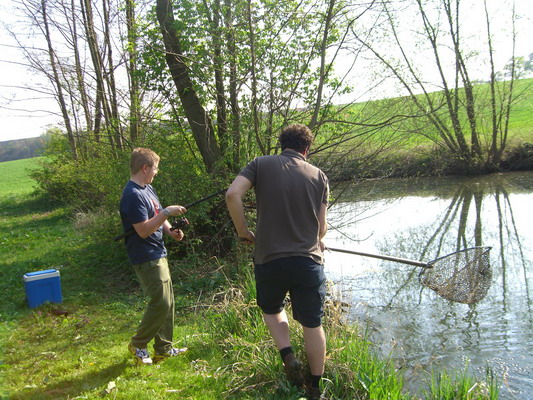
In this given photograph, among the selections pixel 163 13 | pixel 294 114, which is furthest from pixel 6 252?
pixel 294 114

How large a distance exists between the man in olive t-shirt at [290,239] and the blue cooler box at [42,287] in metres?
3.98

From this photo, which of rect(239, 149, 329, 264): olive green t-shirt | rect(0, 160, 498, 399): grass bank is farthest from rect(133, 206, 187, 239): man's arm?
rect(0, 160, 498, 399): grass bank

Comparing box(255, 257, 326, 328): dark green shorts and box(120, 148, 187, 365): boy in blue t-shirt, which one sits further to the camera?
box(120, 148, 187, 365): boy in blue t-shirt

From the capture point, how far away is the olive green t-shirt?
3283 millimetres

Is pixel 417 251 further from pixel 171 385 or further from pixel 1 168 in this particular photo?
pixel 1 168

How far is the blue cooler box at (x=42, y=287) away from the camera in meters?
6.25

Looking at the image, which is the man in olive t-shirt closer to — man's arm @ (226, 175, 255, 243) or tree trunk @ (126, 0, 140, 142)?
man's arm @ (226, 175, 255, 243)

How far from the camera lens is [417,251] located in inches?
388

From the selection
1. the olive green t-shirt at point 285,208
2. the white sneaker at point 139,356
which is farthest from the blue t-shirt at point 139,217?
the olive green t-shirt at point 285,208

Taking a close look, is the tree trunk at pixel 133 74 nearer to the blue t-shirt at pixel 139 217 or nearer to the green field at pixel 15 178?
the blue t-shirt at pixel 139 217

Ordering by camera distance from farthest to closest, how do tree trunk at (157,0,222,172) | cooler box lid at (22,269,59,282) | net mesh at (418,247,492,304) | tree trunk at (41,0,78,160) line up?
tree trunk at (41,0,78,160)
tree trunk at (157,0,222,172)
cooler box lid at (22,269,59,282)
net mesh at (418,247,492,304)

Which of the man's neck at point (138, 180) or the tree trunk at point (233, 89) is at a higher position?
the tree trunk at point (233, 89)

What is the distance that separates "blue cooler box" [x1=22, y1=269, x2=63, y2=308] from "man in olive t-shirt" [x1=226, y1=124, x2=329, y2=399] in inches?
157

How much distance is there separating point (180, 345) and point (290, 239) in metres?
2.10
